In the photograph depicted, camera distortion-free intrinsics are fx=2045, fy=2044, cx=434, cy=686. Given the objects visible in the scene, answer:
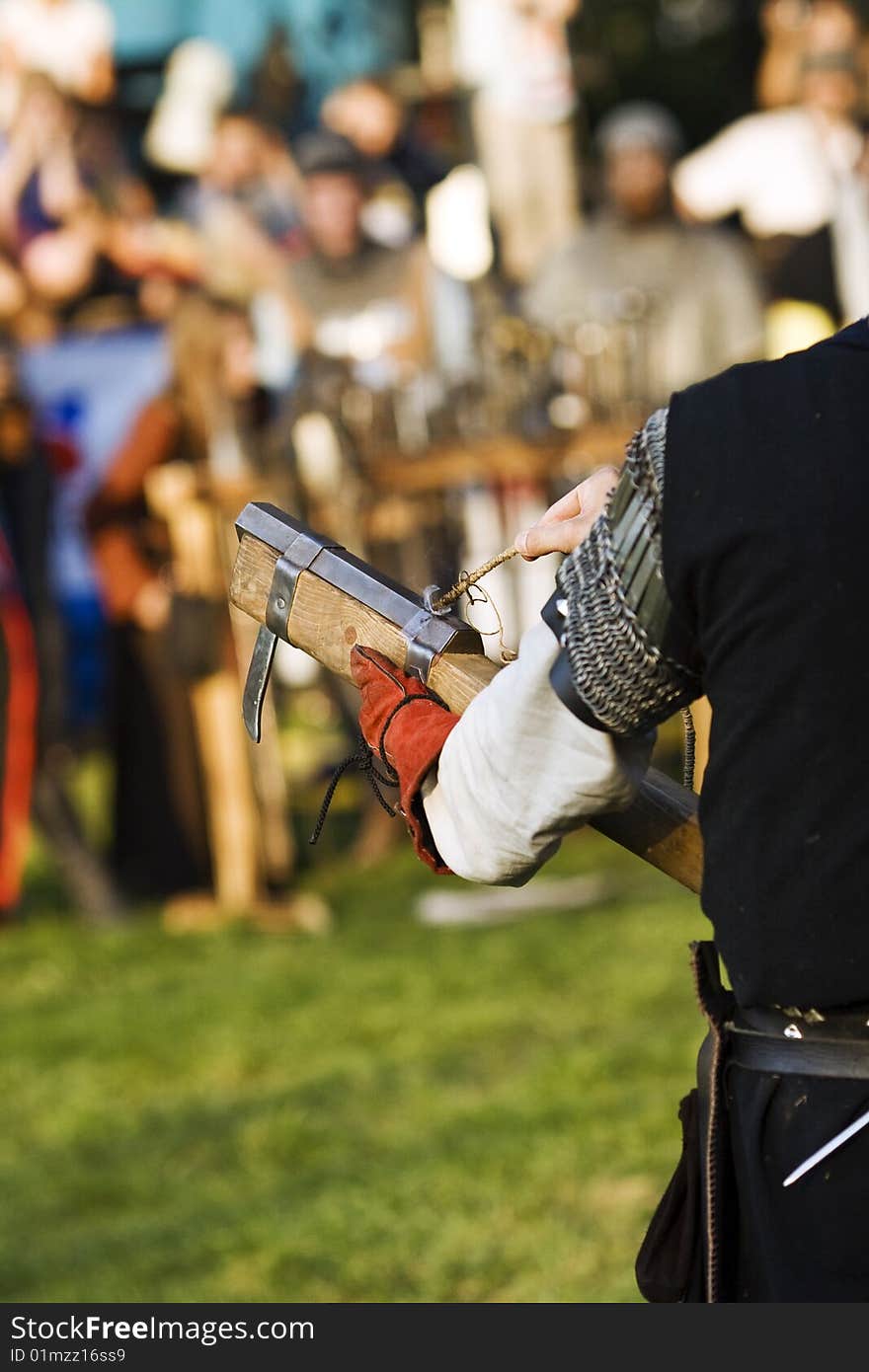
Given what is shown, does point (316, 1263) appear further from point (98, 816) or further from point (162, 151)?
point (162, 151)

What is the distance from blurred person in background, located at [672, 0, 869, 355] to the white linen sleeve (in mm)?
6169

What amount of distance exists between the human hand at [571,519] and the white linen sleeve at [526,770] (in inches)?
5.5

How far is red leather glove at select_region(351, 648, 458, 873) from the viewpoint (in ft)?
7.02

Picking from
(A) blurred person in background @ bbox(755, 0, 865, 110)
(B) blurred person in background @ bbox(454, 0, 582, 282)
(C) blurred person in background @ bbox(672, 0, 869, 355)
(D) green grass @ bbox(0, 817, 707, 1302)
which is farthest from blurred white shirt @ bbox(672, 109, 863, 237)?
(D) green grass @ bbox(0, 817, 707, 1302)

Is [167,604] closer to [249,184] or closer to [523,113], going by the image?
[249,184]

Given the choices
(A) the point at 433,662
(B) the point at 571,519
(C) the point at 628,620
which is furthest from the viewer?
(A) the point at 433,662

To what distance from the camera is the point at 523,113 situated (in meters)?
11.0

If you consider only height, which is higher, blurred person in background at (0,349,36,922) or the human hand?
the human hand

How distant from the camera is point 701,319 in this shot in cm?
820

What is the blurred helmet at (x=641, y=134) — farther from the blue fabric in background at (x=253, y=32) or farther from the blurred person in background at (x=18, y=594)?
the blue fabric in background at (x=253, y=32)

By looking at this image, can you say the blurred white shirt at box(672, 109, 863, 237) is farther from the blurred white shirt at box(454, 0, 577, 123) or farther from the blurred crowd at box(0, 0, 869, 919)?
the blurred white shirt at box(454, 0, 577, 123)

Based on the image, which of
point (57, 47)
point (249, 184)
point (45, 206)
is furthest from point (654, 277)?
point (57, 47)

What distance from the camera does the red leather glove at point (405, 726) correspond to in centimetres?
214

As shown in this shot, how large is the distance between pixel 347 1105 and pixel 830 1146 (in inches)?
129
